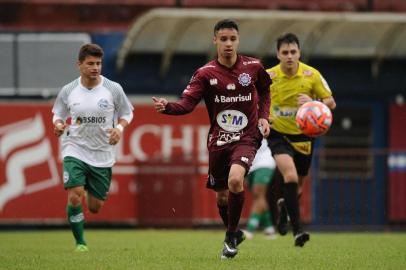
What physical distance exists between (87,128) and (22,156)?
8.79 metres

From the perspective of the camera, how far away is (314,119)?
41.7 ft

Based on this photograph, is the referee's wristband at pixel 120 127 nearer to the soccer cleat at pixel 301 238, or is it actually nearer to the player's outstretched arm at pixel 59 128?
the player's outstretched arm at pixel 59 128

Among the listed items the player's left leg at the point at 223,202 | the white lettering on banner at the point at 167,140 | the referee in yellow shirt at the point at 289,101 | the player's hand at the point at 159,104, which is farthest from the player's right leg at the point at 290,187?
the white lettering on banner at the point at 167,140

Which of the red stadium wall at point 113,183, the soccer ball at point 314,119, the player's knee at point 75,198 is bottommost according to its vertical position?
the red stadium wall at point 113,183

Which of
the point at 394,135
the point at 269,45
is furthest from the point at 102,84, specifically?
the point at 394,135

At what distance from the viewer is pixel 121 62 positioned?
23234 millimetres

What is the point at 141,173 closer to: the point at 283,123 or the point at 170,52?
the point at 170,52

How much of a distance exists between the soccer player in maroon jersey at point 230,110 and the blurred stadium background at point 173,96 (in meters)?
10.0

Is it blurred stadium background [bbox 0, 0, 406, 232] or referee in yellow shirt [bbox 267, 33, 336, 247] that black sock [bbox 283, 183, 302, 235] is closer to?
referee in yellow shirt [bbox 267, 33, 336, 247]

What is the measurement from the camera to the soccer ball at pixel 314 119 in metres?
12.7

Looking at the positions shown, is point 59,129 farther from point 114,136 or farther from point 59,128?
point 114,136

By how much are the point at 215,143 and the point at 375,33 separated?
1258cm

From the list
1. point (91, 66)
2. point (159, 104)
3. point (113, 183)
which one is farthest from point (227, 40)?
point (113, 183)

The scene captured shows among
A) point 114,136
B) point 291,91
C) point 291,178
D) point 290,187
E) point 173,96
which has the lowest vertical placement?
point 290,187
